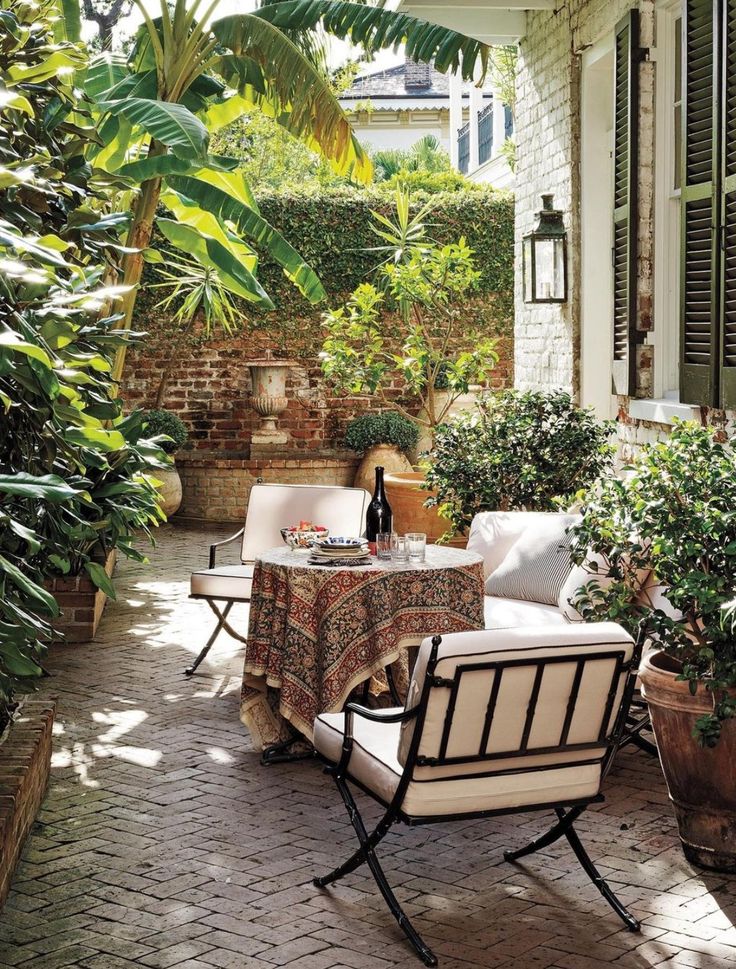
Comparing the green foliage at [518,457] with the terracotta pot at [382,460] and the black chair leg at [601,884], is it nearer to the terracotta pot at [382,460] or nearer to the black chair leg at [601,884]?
the black chair leg at [601,884]

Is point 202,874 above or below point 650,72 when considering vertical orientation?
below

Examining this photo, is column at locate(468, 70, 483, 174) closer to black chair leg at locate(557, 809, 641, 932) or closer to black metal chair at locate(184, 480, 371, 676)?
black metal chair at locate(184, 480, 371, 676)

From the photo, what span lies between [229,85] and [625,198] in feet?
8.82

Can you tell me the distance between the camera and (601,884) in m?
3.94

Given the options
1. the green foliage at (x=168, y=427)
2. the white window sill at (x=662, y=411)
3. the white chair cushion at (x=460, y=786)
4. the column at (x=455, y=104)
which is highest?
the column at (x=455, y=104)

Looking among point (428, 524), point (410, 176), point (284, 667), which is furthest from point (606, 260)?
point (410, 176)

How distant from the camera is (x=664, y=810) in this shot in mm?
4828

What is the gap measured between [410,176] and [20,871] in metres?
18.7

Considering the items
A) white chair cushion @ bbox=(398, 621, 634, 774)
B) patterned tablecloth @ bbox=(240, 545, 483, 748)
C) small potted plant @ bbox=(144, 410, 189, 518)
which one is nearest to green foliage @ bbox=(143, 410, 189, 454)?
small potted plant @ bbox=(144, 410, 189, 518)

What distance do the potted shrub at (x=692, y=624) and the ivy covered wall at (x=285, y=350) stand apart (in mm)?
10026

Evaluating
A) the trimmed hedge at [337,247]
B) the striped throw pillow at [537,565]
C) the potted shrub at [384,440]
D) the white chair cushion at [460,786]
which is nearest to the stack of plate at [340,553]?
the striped throw pillow at [537,565]

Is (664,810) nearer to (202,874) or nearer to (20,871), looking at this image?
(202,874)

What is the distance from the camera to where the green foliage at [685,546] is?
4105 mm

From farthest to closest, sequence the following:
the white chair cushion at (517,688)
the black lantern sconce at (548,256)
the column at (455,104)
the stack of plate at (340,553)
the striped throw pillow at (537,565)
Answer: the column at (455,104)
the black lantern sconce at (548,256)
the striped throw pillow at (537,565)
the stack of plate at (340,553)
the white chair cushion at (517,688)
